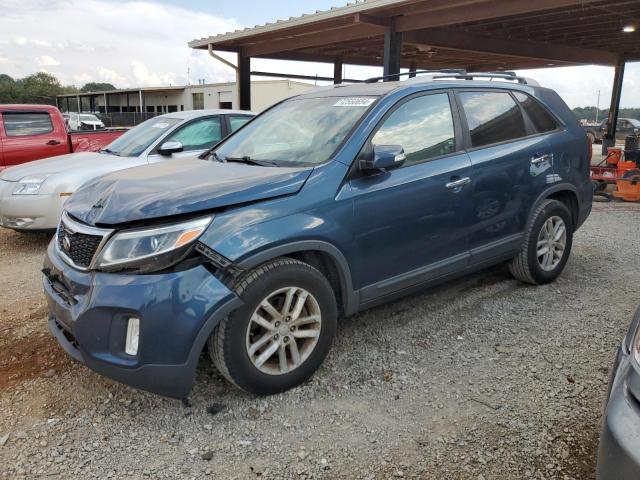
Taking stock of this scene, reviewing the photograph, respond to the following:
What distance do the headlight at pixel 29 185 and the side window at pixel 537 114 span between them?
517 cm

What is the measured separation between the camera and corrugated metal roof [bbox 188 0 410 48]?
32.8 feet

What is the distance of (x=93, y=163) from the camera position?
636 centimetres

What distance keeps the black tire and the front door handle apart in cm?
96

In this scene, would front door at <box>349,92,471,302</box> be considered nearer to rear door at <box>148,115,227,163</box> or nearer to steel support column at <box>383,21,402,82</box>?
rear door at <box>148,115,227,163</box>

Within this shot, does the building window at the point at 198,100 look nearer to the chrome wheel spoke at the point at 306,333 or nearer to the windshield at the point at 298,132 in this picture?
the windshield at the point at 298,132

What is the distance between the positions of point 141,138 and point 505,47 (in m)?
11.2

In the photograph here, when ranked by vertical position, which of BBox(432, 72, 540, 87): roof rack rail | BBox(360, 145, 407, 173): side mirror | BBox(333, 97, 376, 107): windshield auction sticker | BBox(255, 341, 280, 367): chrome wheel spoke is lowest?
BBox(255, 341, 280, 367): chrome wheel spoke

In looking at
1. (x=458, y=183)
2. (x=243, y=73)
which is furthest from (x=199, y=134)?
(x=243, y=73)

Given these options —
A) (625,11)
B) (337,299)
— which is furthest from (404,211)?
(625,11)

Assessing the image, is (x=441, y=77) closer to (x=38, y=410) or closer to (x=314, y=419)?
(x=314, y=419)

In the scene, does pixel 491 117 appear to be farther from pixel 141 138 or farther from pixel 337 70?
pixel 337 70

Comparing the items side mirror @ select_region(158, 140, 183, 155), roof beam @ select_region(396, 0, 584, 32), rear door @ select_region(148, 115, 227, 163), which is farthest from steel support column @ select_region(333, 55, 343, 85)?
side mirror @ select_region(158, 140, 183, 155)

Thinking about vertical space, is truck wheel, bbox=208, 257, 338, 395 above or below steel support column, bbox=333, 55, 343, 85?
below

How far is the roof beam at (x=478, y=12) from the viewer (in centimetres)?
912
